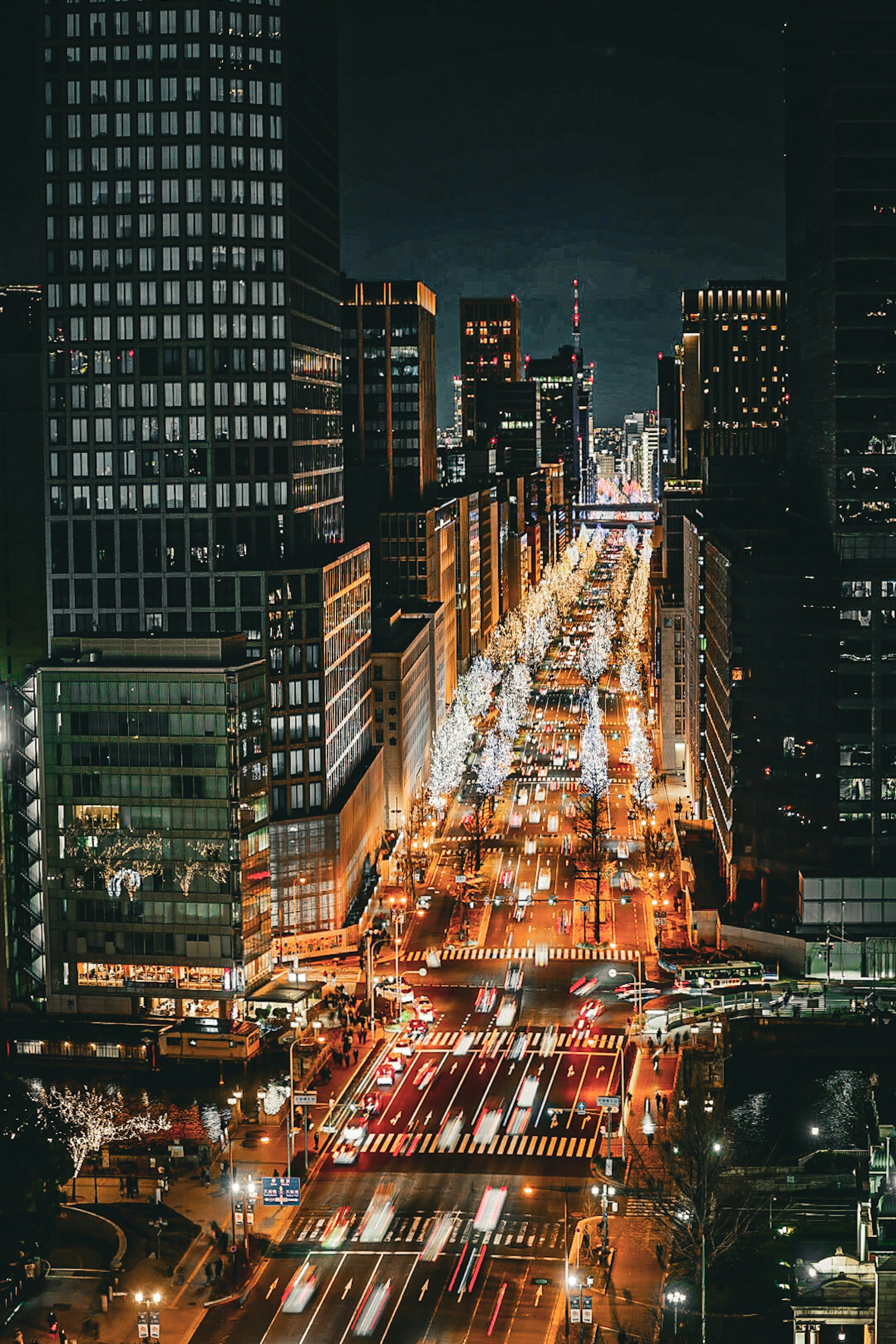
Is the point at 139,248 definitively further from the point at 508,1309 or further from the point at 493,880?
the point at 508,1309

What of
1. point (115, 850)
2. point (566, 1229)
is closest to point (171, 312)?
point (115, 850)

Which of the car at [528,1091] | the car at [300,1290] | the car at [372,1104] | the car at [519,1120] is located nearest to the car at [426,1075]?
the car at [372,1104]

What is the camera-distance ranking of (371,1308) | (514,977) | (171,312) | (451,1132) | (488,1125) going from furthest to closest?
(171,312)
(514,977)
(488,1125)
(451,1132)
(371,1308)

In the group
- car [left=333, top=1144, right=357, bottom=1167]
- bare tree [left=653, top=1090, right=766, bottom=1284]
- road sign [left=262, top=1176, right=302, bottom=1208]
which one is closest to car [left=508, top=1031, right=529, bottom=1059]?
car [left=333, top=1144, right=357, bottom=1167]

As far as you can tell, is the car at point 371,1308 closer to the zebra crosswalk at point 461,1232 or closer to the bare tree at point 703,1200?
the zebra crosswalk at point 461,1232

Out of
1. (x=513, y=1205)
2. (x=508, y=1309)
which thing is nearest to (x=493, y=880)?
(x=513, y=1205)

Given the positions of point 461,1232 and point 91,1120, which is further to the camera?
point 91,1120

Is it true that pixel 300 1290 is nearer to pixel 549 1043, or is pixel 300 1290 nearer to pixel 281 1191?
pixel 281 1191
